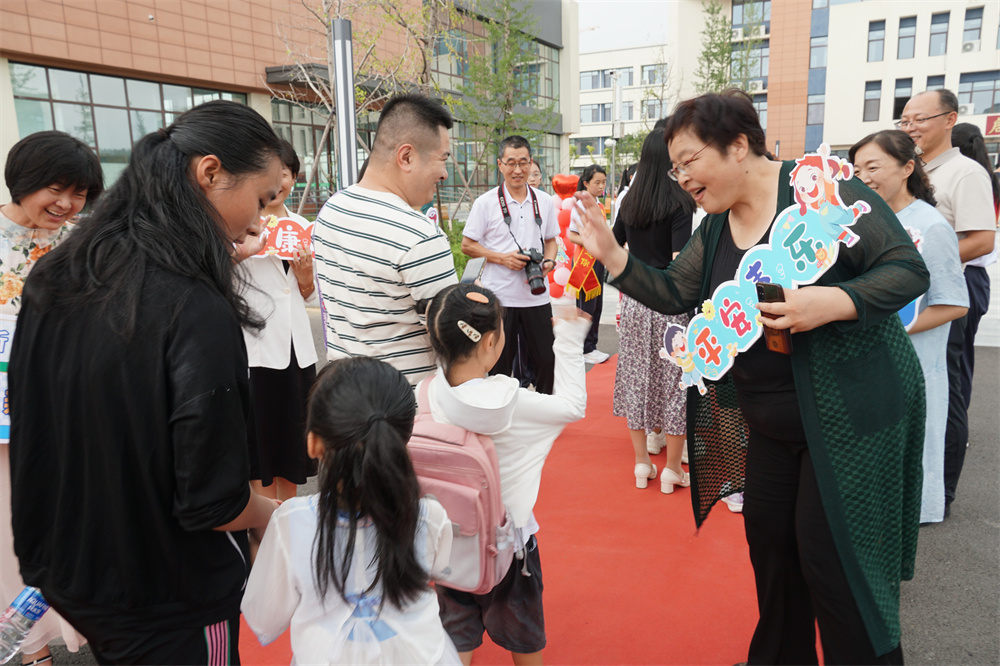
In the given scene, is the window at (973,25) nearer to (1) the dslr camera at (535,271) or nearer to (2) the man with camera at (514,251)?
(2) the man with camera at (514,251)

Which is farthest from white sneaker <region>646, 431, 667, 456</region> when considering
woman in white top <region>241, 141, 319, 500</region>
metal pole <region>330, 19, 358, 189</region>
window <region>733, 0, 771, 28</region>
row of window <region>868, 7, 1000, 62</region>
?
window <region>733, 0, 771, 28</region>

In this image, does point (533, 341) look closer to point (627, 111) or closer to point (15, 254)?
point (15, 254)

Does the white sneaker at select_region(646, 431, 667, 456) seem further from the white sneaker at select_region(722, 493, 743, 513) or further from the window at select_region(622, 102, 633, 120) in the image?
the window at select_region(622, 102, 633, 120)

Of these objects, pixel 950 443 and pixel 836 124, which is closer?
pixel 950 443

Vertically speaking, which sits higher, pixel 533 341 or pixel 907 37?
pixel 907 37

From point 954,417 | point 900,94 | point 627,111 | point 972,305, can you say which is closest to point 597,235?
point 954,417

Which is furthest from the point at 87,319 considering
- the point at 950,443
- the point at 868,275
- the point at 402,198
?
→ the point at 950,443

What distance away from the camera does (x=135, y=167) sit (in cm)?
113

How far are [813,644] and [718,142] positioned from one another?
1471 millimetres

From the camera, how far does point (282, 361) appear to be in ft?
8.82

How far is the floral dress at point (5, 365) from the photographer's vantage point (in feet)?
6.64

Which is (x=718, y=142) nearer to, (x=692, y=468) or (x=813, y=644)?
(x=692, y=468)

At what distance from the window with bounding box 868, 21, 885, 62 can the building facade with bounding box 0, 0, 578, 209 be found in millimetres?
25475

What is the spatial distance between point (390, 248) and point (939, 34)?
3509cm
